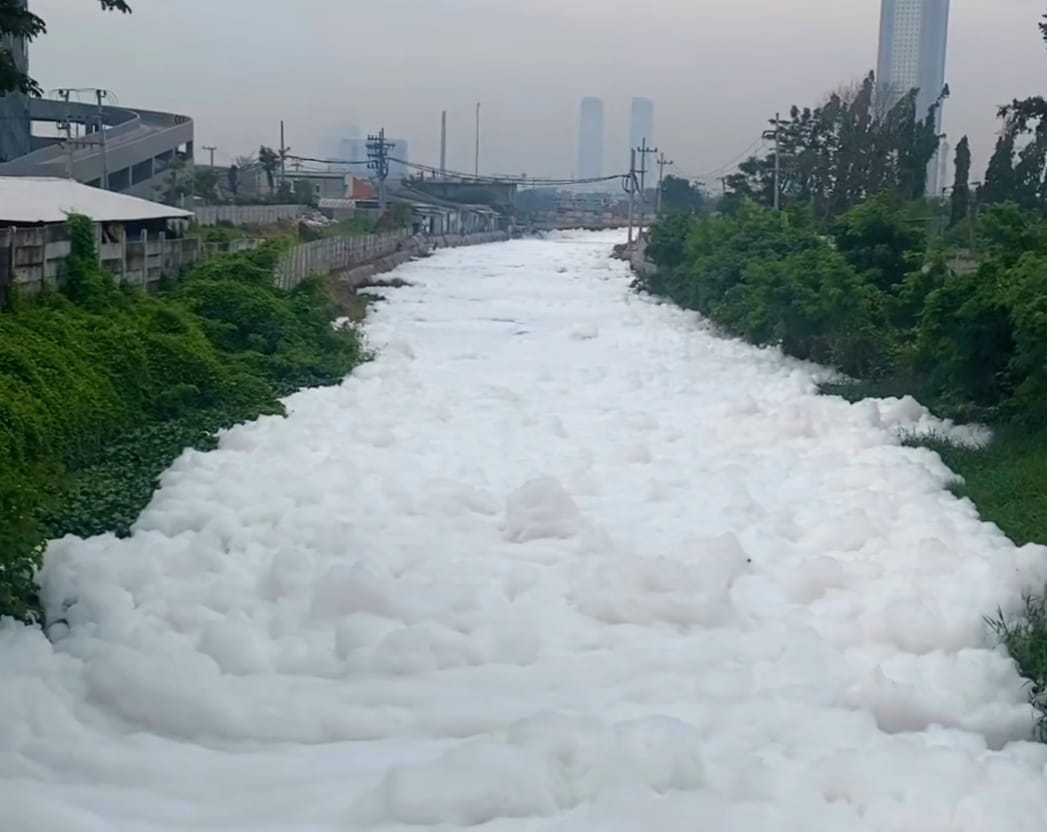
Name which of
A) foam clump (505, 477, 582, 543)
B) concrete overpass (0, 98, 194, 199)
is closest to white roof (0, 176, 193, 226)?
foam clump (505, 477, 582, 543)

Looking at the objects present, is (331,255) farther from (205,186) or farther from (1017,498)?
(1017,498)

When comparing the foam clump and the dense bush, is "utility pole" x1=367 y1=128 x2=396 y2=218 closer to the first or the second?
the dense bush

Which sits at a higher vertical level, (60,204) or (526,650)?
(60,204)

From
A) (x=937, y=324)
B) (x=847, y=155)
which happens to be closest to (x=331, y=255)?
(x=847, y=155)

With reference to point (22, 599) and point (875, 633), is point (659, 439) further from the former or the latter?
point (22, 599)

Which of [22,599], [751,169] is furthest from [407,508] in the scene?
[751,169]

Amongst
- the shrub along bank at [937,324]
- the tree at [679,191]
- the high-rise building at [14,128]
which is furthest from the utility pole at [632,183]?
the shrub along bank at [937,324]

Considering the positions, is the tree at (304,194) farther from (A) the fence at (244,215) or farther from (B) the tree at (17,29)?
(B) the tree at (17,29)
